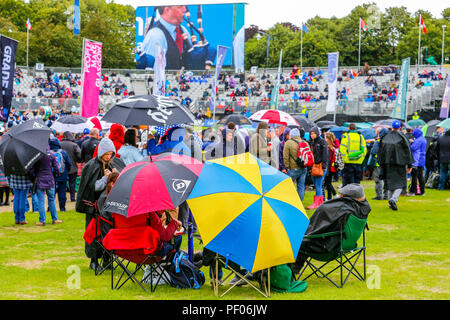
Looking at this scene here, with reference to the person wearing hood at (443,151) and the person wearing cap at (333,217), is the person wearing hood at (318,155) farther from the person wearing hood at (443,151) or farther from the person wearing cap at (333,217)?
the person wearing cap at (333,217)

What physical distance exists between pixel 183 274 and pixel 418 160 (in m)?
10.2

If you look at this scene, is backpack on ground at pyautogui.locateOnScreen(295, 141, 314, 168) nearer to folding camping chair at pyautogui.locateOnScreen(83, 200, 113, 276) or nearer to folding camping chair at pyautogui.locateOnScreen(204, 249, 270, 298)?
folding camping chair at pyautogui.locateOnScreen(83, 200, 113, 276)

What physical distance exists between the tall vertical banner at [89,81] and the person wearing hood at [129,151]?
7807mm

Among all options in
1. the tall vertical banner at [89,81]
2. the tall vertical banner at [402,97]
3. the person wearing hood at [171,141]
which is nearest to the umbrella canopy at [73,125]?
the tall vertical banner at [89,81]

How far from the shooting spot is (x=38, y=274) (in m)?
7.57

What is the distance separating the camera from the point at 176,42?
53938 millimetres

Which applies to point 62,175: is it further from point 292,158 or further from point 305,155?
point 305,155

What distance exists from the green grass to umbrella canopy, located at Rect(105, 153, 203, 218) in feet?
3.19

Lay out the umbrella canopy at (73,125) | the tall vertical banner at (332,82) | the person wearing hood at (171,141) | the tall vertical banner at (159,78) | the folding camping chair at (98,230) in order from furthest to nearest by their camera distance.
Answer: the tall vertical banner at (332,82) → the tall vertical banner at (159,78) → the umbrella canopy at (73,125) → the person wearing hood at (171,141) → the folding camping chair at (98,230)

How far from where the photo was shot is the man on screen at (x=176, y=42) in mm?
54031

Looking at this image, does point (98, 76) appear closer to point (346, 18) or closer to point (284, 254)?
point (284, 254)

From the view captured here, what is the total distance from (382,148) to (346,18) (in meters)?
61.8

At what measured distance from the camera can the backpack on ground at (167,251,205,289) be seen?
6723mm

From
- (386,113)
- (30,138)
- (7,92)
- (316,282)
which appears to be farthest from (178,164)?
Result: (386,113)
